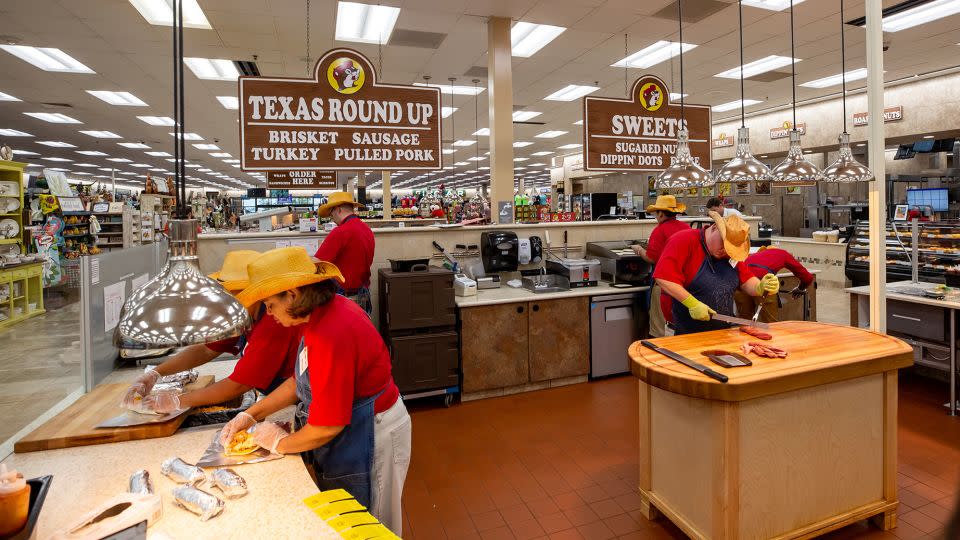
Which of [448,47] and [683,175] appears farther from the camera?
[448,47]

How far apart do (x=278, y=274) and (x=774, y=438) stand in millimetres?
2238

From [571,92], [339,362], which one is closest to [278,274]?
[339,362]

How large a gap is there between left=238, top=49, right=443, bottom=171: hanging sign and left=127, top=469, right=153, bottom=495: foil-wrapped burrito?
2.99 meters

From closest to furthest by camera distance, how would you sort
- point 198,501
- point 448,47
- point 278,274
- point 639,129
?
point 198,501, point 278,274, point 639,129, point 448,47

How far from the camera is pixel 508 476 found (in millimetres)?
3482

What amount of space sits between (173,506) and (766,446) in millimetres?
2350

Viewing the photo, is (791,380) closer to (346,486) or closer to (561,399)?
(346,486)

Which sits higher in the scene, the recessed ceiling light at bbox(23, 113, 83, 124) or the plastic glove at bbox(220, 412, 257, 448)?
the recessed ceiling light at bbox(23, 113, 83, 124)

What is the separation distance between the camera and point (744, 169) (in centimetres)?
345

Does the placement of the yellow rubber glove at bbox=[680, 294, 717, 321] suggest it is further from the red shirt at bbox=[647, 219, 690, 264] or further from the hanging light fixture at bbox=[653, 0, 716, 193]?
the red shirt at bbox=[647, 219, 690, 264]

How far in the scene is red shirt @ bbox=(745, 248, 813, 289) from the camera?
4.98 metres

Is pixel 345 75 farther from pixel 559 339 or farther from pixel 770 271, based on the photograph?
pixel 770 271

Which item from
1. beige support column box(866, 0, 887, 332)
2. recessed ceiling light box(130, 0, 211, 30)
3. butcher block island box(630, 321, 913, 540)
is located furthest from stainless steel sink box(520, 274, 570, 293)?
recessed ceiling light box(130, 0, 211, 30)

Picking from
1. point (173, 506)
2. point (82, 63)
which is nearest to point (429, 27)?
point (82, 63)
